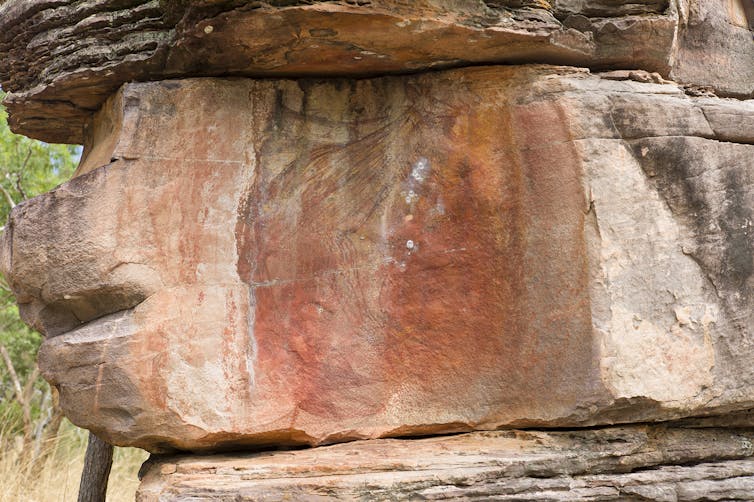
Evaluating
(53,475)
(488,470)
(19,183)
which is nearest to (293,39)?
(488,470)

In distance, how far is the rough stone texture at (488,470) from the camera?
3.12 m

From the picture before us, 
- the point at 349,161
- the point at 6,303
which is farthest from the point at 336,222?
the point at 6,303

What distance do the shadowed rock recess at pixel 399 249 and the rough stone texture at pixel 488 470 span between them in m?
0.01

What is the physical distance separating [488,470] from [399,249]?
1.00 metres

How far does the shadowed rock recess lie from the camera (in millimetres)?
3297

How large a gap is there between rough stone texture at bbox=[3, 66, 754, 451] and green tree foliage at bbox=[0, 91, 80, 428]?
526cm

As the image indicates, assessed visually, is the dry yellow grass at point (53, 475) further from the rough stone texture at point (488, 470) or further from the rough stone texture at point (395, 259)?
the rough stone texture at point (395, 259)

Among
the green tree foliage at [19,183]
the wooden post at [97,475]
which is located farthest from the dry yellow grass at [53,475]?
the wooden post at [97,475]

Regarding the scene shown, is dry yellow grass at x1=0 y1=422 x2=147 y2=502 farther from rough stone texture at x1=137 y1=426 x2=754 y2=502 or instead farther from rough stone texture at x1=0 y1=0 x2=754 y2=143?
rough stone texture at x1=0 y1=0 x2=754 y2=143

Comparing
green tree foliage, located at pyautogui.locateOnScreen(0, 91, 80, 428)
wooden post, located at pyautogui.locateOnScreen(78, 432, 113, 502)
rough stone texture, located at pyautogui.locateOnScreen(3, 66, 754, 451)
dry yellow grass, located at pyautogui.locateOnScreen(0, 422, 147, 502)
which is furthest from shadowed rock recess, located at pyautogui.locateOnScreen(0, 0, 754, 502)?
green tree foliage, located at pyautogui.locateOnScreen(0, 91, 80, 428)

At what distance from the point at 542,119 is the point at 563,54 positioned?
329mm

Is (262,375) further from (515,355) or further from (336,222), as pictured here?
(515,355)

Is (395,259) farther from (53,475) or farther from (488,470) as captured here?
(53,475)

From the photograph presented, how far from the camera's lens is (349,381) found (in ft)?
11.6
